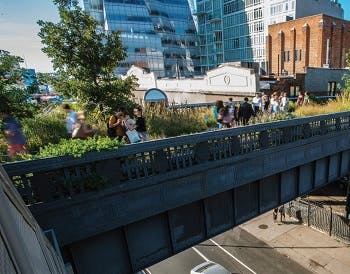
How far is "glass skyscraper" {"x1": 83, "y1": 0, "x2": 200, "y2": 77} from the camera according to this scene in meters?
69.1

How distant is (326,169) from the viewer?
11547 millimetres

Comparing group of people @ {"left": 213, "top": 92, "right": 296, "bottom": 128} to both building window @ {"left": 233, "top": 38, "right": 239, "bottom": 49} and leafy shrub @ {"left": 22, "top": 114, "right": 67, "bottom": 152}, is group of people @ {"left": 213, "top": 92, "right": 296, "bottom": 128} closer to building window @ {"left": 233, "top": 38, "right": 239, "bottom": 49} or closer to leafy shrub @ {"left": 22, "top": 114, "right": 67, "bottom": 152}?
leafy shrub @ {"left": 22, "top": 114, "right": 67, "bottom": 152}

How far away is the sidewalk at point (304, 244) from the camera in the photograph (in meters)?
16.0

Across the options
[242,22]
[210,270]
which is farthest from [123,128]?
[242,22]

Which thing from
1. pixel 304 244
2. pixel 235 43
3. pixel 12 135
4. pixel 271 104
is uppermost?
pixel 235 43

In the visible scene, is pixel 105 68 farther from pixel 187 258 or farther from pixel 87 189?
pixel 187 258

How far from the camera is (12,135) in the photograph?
6859 millimetres

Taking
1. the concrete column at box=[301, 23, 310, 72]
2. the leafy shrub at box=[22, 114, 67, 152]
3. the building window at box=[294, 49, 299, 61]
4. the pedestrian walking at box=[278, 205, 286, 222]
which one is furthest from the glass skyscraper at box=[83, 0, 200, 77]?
the leafy shrub at box=[22, 114, 67, 152]

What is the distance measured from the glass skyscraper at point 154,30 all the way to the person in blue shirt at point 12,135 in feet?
181

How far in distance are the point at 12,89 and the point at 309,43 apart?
155ft

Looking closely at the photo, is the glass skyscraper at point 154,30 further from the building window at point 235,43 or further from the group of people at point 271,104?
the group of people at point 271,104

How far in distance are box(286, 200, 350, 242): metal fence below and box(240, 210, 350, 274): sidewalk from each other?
415 millimetres

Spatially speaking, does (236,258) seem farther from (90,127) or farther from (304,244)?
(90,127)

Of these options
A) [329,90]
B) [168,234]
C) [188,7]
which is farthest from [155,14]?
[168,234]
